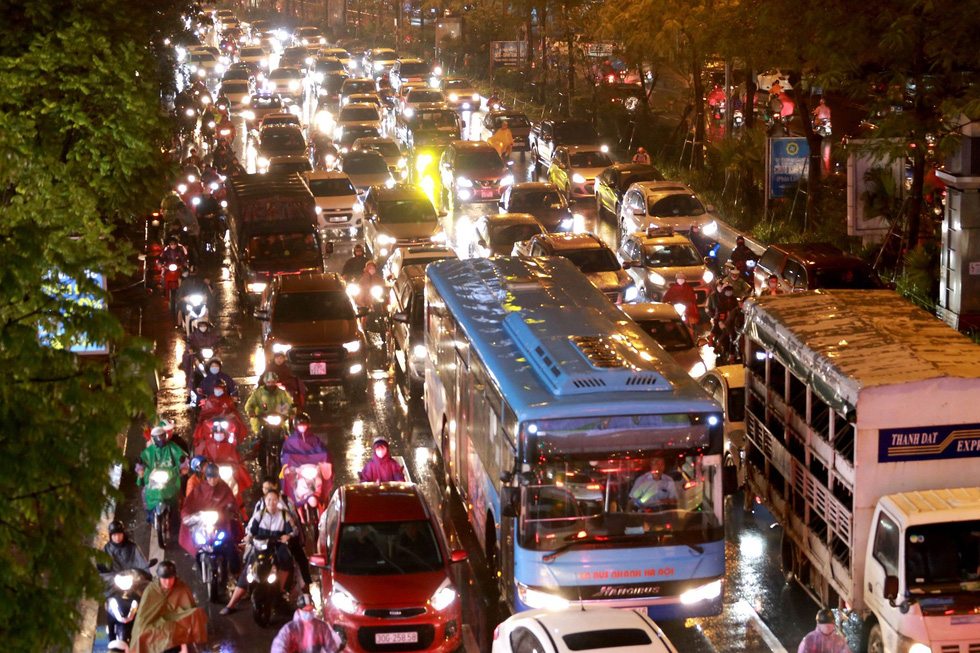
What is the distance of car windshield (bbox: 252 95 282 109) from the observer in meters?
54.0

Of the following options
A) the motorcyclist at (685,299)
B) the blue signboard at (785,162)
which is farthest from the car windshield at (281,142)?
the motorcyclist at (685,299)

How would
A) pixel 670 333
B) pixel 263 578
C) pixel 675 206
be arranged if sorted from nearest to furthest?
pixel 263 578, pixel 670 333, pixel 675 206

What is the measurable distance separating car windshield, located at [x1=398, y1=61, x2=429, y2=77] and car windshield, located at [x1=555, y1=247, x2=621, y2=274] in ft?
145

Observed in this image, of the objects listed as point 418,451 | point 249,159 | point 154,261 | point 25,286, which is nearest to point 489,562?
point 418,451

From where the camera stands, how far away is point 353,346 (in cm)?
2286

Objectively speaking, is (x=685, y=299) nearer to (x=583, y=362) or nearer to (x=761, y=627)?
(x=761, y=627)

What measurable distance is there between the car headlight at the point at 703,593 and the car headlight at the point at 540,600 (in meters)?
1.11

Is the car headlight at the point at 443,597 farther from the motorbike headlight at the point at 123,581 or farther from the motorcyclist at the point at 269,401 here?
the motorcyclist at the point at 269,401

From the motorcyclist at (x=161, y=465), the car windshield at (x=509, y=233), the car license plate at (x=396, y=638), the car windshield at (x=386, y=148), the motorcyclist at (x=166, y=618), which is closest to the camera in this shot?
the motorcyclist at (x=166, y=618)

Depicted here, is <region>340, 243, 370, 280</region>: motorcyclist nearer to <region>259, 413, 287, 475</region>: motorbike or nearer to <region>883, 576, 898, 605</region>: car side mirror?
<region>259, 413, 287, 475</region>: motorbike

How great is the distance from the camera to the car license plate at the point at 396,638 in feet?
43.9

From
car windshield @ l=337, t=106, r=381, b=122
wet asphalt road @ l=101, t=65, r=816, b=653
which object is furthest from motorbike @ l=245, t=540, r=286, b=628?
car windshield @ l=337, t=106, r=381, b=122

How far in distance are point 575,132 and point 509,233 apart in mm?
15360

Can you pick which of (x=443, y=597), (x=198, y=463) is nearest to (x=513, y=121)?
(x=198, y=463)
